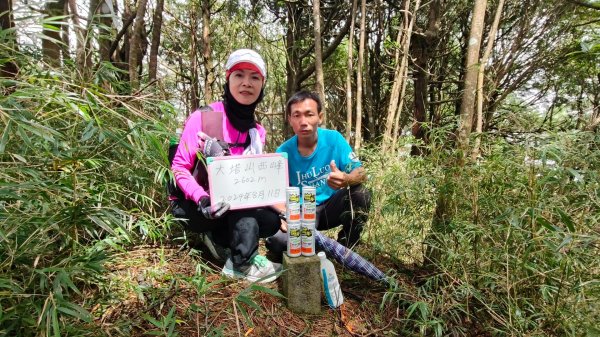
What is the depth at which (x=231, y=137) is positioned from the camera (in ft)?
7.36

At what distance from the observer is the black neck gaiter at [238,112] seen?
7.23ft

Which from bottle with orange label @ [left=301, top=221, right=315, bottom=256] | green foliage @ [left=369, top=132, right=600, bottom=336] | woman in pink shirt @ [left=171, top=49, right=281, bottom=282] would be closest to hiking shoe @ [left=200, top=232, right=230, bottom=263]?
woman in pink shirt @ [left=171, top=49, right=281, bottom=282]

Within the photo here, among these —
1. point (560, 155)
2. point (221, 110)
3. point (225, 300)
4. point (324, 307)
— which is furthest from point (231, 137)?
point (560, 155)

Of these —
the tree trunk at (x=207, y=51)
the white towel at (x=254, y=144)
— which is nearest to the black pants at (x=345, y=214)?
the white towel at (x=254, y=144)

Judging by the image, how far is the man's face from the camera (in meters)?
2.23

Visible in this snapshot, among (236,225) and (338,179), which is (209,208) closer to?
Answer: (236,225)

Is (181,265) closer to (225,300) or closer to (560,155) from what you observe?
(225,300)

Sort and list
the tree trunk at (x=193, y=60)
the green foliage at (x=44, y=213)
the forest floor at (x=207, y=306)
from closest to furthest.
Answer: the green foliage at (x=44, y=213), the forest floor at (x=207, y=306), the tree trunk at (x=193, y=60)

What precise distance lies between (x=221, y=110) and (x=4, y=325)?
1522mm

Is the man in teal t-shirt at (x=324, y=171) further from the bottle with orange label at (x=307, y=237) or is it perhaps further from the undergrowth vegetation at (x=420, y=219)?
the bottle with orange label at (x=307, y=237)

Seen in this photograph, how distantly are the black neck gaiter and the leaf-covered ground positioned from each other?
90 centimetres

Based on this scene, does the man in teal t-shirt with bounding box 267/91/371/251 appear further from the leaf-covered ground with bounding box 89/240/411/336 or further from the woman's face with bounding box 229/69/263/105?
the leaf-covered ground with bounding box 89/240/411/336

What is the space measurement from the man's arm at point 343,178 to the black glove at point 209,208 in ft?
2.23

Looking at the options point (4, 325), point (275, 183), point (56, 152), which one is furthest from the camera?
point (275, 183)
